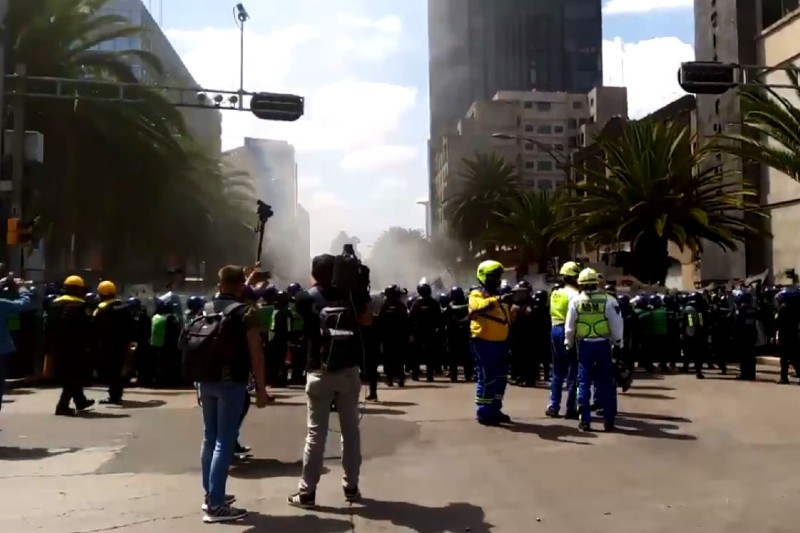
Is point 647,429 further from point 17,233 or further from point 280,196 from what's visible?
point 280,196

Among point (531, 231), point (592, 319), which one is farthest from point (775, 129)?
point (531, 231)

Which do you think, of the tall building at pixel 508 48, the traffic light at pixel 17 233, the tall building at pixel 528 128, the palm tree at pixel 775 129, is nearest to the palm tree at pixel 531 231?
the palm tree at pixel 775 129

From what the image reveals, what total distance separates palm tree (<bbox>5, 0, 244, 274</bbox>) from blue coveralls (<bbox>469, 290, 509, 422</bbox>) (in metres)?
14.2

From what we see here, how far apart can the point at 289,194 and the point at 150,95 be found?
317 feet

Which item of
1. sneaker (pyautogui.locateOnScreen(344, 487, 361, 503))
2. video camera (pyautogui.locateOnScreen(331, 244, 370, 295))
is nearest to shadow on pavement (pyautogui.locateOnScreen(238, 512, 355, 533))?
sneaker (pyautogui.locateOnScreen(344, 487, 361, 503))

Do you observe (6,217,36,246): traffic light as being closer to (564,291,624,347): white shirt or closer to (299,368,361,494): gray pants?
(564,291,624,347): white shirt

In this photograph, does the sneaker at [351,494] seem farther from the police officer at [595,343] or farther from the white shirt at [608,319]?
the white shirt at [608,319]

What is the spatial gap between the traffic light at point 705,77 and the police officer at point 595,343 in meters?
8.99

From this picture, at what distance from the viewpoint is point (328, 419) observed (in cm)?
615

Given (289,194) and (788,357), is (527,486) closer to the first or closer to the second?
(788,357)

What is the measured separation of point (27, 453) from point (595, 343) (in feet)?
18.7

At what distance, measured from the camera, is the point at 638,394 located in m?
12.9

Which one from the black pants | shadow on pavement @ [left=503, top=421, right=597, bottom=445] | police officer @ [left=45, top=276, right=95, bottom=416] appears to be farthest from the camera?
the black pants

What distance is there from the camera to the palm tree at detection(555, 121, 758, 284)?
24125mm
